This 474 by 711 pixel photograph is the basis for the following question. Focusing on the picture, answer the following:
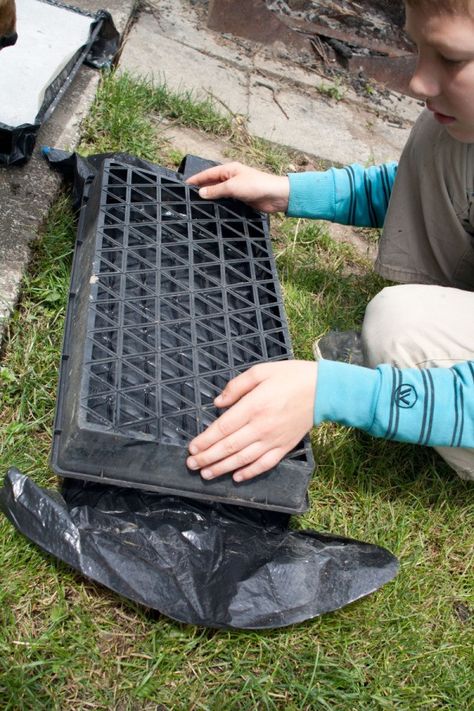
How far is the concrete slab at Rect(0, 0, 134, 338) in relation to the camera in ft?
6.72

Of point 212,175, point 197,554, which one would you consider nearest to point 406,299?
point 212,175

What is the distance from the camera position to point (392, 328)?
1930 millimetres

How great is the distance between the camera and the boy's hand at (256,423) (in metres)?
1.49

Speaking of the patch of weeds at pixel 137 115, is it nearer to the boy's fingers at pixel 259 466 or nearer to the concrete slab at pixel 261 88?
the concrete slab at pixel 261 88

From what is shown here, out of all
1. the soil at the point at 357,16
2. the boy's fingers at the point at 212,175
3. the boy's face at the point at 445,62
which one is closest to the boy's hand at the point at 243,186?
the boy's fingers at the point at 212,175

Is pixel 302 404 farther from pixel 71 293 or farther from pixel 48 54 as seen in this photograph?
pixel 48 54

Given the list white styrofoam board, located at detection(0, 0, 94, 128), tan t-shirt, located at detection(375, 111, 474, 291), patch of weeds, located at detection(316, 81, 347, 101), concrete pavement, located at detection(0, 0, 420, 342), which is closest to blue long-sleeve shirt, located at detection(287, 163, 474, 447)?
tan t-shirt, located at detection(375, 111, 474, 291)

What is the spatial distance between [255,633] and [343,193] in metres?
1.41

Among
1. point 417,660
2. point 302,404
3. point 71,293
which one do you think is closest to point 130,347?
point 71,293

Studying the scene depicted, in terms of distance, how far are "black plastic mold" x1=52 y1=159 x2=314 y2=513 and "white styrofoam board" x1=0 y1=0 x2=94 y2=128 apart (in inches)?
21.0

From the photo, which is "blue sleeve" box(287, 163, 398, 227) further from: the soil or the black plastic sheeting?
the soil

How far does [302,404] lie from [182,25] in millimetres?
3051

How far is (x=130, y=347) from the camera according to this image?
1771mm

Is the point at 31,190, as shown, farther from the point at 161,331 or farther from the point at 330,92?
the point at 330,92
